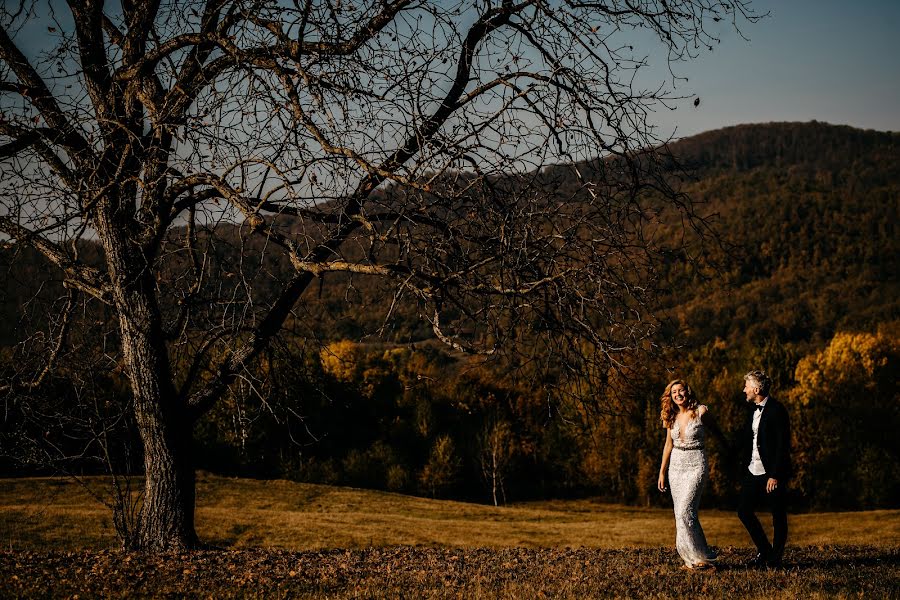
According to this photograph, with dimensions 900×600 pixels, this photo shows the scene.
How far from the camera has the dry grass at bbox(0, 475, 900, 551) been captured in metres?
27.8

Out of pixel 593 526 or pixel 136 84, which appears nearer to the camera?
pixel 136 84

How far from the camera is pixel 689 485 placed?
8.78 m

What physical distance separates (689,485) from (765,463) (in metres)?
0.94

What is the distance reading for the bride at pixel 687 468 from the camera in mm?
8680

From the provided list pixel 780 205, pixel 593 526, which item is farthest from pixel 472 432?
pixel 780 205

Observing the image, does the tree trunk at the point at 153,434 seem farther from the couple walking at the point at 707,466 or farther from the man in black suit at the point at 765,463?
the man in black suit at the point at 765,463

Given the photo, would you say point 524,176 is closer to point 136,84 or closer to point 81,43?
point 136,84

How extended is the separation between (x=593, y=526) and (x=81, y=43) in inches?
1445

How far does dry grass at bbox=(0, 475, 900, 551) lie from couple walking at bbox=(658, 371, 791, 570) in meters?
13.8

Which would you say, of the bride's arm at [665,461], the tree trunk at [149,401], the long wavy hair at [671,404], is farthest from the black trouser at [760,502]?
the tree trunk at [149,401]

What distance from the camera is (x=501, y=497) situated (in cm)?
6600

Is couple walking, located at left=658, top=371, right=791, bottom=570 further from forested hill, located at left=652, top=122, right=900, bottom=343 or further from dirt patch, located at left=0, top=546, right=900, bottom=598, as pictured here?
forested hill, located at left=652, top=122, right=900, bottom=343

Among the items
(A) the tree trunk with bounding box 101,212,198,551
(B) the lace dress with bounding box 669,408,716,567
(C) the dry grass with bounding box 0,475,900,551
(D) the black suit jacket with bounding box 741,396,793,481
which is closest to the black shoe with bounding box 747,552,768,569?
(B) the lace dress with bounding box 669,408,716,567

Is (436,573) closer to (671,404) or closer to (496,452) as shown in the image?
(671,404)
